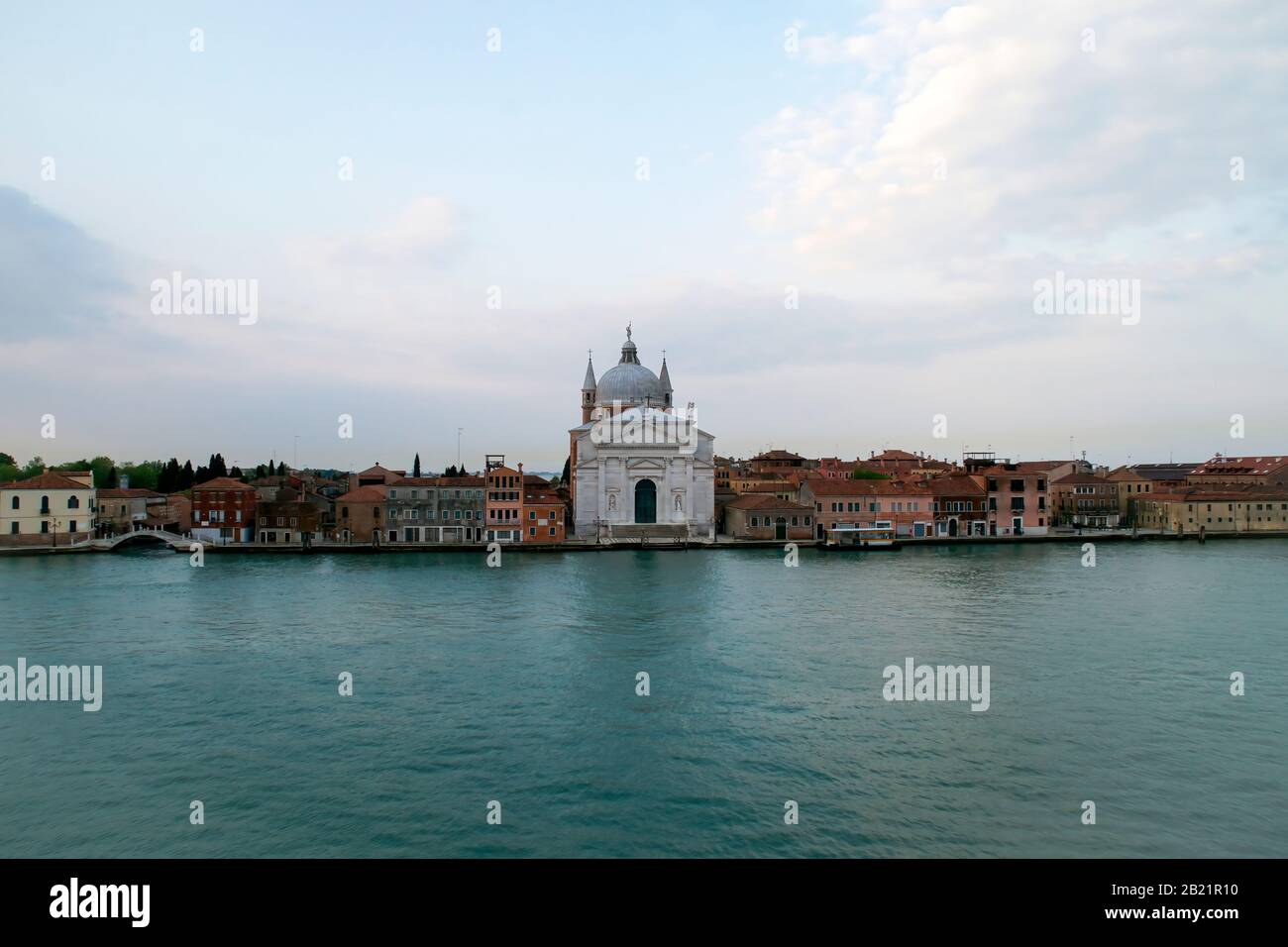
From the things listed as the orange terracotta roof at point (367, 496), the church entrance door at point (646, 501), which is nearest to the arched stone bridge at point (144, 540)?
the orange terracotta roof at point (367, 496)

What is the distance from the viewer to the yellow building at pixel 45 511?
36656mm

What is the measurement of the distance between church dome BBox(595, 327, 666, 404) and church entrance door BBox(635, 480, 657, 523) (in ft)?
30.2

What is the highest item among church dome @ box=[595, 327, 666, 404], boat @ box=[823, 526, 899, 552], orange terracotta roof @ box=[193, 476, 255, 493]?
church dome @ box=[595, 327, 666, 404]

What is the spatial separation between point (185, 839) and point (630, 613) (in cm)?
1317

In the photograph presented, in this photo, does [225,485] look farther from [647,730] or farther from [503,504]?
[647,730]

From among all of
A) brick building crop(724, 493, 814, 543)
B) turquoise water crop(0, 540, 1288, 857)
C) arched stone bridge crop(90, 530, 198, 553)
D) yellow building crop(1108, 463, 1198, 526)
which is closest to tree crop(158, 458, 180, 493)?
arched stone bridge crop(90, 530, 198, 553)

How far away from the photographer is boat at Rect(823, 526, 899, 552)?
38.8 metres

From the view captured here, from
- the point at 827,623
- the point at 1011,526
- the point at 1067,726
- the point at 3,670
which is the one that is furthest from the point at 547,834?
the point at 1011,526

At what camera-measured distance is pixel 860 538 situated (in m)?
40.6

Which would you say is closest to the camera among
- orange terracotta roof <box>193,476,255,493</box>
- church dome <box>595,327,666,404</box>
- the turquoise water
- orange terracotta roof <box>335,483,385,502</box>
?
the turquoise water

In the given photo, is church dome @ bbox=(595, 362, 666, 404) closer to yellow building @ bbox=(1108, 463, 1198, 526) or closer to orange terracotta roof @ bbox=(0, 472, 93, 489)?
orange terracotta roof @ bbox=(0, 472, 93, 489)

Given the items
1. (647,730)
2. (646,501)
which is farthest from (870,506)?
(647,730)
